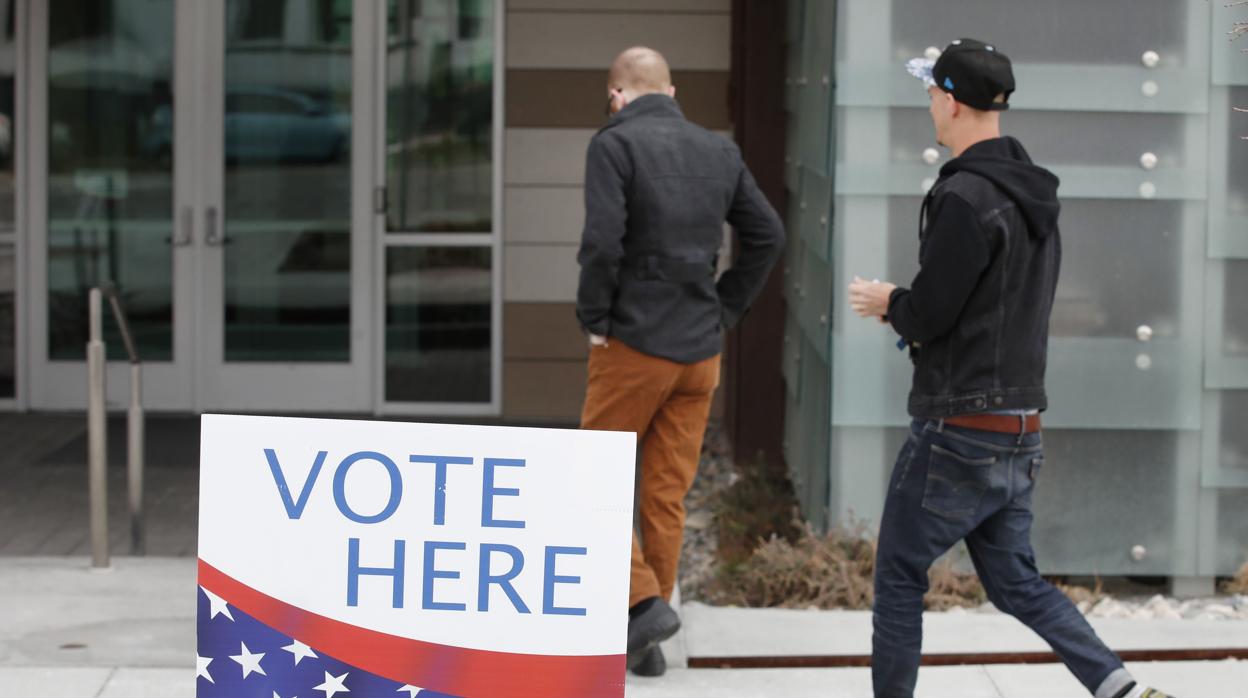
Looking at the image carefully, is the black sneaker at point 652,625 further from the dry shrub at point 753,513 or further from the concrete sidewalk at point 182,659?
the dry shrub at point 753,513

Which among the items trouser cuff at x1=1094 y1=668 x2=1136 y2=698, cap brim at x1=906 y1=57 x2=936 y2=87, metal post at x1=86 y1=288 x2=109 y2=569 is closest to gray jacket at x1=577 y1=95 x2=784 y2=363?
cap brim at x1=906 y1=57 x2=936 y2=87

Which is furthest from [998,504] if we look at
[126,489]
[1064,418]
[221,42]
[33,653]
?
[221,42]

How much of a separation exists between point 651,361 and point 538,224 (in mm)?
4531

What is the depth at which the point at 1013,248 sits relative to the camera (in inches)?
161

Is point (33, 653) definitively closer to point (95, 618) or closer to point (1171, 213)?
point (95, 618)

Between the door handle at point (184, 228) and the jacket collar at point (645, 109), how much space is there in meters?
4.91

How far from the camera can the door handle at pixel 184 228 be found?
9.38m

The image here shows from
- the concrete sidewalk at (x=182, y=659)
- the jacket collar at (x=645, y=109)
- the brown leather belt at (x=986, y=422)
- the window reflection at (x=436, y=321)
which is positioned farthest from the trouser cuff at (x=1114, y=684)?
the window reflection at (x=436, y=321)

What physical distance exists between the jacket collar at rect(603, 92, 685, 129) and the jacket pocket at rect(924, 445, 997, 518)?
139 centimetres

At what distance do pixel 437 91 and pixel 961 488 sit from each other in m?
5.72

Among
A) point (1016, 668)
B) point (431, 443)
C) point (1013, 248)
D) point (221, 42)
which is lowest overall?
point (1016, 668)

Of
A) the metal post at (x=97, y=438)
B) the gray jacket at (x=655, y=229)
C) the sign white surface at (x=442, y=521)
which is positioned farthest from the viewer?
the metal post at (x=97, y=438)

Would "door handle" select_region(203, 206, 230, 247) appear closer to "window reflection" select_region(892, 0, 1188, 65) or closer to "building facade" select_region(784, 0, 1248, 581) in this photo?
"building facade" select_region(784, 0, 1248, 581)

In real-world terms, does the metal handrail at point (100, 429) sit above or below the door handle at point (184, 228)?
below
